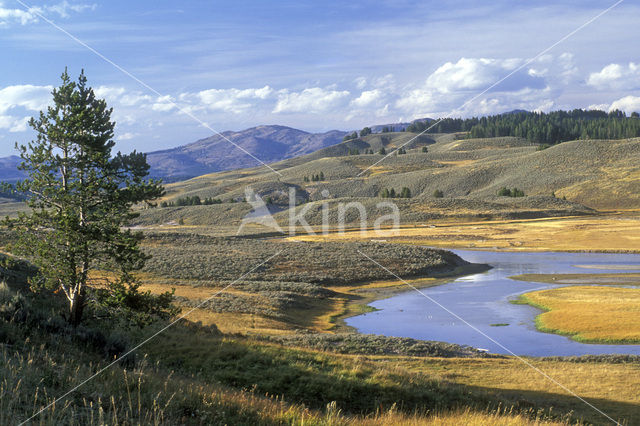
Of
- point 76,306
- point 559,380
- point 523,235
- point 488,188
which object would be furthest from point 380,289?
point 488,188

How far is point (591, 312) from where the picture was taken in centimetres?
3766

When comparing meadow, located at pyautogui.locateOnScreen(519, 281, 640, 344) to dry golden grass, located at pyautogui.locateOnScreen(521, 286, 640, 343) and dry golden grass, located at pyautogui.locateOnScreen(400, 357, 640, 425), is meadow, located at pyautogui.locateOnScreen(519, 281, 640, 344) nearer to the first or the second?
dry golden grass, located at pyautogui.locateOnScreen(521, 286, 640, 343)

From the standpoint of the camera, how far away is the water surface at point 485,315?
101 feet

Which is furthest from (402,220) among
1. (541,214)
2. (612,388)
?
(612,388)

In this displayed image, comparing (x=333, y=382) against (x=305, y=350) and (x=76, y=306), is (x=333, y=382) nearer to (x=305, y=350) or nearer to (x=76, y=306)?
(x=305, y=350)

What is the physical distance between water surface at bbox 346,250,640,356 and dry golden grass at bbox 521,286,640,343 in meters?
1.18

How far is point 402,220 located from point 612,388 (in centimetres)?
9721

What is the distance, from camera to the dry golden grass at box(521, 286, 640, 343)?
108ft

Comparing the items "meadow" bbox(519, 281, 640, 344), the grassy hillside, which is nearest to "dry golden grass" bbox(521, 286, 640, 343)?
"meadow" bbox(519, 281, 640, 344)

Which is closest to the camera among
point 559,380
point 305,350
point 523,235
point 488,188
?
point 305,350

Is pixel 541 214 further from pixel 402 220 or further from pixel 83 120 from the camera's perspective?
pixel 83 120

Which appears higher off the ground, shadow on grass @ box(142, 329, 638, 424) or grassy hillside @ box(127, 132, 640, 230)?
grassy hillside @ box(127, 132, 640, 230)

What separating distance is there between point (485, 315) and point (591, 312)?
769 cm

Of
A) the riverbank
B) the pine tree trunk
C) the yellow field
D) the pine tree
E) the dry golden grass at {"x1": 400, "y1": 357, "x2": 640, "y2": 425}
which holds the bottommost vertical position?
the riverbank
